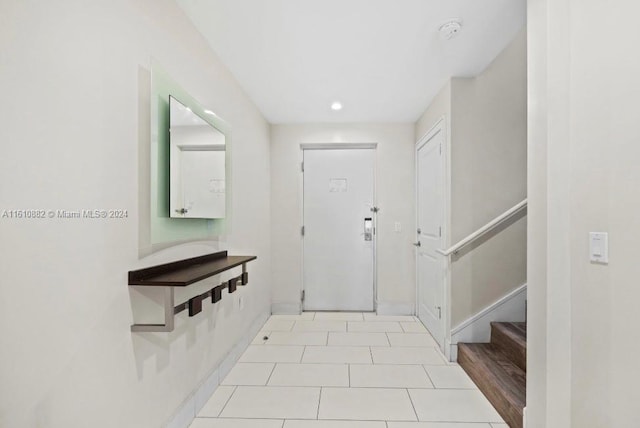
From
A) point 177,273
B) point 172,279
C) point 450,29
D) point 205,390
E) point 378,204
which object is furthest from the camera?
point 378,204

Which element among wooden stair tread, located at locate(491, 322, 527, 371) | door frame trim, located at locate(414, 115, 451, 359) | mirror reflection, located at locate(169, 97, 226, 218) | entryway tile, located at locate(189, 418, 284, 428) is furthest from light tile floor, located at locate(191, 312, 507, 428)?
mirror reflection, located at locate(169, 97, 226, 218)

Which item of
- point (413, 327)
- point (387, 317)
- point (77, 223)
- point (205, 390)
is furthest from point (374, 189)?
point (77, 223)

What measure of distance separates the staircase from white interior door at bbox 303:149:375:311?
1.66 metres

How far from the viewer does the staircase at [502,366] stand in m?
1.97

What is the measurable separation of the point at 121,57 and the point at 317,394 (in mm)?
2220

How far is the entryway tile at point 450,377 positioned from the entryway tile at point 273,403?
2.93 feet

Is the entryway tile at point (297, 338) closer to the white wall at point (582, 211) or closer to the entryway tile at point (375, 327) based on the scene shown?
the entryway tile at point (375, 327)

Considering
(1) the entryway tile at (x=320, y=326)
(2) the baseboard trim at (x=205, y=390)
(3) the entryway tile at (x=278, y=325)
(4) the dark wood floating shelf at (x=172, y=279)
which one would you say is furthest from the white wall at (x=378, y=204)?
(4) the dark wood floating shelf at (x=172, y=279)

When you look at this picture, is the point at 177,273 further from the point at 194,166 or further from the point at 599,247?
the point at 599,247

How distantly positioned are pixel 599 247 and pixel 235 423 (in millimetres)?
2003

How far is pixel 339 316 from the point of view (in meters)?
4.11

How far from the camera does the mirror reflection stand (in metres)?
1.77

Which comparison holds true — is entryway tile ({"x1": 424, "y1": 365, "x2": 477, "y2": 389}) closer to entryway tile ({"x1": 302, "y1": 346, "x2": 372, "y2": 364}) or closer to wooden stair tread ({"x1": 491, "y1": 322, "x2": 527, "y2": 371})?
wooden stair tread ({"x1": 491, "y1": 322, "x2": 527, "y2": 371})

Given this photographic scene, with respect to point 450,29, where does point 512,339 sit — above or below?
below
